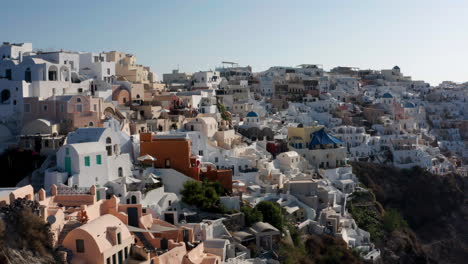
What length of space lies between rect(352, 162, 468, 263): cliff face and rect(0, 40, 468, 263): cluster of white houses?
1589 millimetres

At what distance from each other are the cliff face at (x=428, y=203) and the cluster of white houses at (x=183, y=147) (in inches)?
62.6

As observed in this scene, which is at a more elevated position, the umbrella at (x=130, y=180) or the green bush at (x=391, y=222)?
the umbrella at (x=130, y=180)

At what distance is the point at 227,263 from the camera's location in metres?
26.0

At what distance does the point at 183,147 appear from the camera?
3334 cm

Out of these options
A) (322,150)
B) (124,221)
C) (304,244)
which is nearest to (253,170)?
(304,244)

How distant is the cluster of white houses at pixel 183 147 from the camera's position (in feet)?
88.9

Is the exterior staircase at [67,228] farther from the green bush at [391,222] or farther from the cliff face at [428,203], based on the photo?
the cliff face at [428,203]

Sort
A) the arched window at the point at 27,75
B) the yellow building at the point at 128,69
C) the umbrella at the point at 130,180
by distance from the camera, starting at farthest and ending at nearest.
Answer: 1. the yellow building at the point at 128,69
2. the arched window at the point at 27,75
3. the umbrella at the point at 130,180

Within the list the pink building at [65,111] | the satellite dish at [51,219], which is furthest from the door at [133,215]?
the pink building at [65,111]

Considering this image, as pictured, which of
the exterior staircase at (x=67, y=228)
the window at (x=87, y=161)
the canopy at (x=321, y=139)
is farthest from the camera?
the canopy at (x=321, y=139)

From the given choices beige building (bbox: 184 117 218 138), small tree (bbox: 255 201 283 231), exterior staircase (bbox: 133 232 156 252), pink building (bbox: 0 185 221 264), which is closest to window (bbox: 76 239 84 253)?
pink building (bbox: 0 185 221 264)

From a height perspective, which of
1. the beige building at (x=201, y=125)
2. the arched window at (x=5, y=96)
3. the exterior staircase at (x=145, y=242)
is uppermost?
the arched window at (x=5, y=96)

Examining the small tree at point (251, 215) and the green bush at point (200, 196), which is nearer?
the green bush at point (200, 196)

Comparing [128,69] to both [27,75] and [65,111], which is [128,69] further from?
[65,111]
